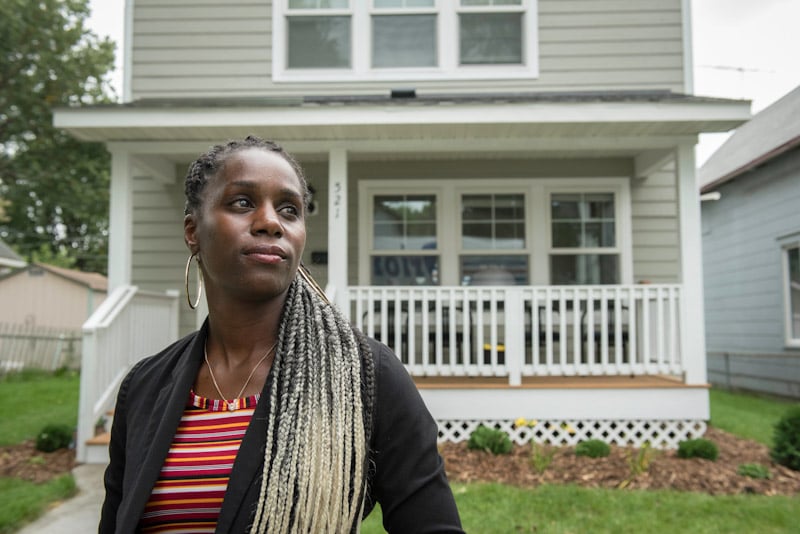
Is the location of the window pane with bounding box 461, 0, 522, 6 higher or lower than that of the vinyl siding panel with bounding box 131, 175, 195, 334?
higher

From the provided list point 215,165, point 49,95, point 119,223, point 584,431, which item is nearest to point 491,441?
point 584,431

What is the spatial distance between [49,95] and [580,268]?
1119cm

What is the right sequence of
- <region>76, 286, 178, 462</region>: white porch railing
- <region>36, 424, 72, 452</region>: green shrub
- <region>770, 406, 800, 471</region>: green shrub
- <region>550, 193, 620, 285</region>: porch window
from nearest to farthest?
<region>770, 406, 800, 471</region>: green shrub
<region>76, 286, 178, 462</region>: white porch railing
<region>36, 424, 72, 452</region>: green shrub
<region>550, 193, 620, 285</region>: porch window

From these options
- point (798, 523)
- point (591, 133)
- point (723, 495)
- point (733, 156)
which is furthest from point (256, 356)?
point (733, 156)

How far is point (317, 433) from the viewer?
1.16m

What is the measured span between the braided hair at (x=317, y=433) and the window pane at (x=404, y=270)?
5638mm

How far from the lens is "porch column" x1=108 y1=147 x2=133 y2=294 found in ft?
18.8

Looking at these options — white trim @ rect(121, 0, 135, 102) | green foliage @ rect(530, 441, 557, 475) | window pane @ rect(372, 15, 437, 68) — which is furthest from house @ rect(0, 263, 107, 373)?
green foliage @ rect(530, 441, 557, 475)

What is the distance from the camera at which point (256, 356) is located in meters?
1.34

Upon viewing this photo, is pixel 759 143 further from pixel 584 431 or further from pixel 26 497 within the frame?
pixel 26 497

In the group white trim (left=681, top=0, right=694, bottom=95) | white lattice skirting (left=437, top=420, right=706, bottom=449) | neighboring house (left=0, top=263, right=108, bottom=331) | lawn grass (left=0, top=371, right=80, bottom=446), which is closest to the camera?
white lattice skirting (left=437, top=420, right=706, bottom=449)

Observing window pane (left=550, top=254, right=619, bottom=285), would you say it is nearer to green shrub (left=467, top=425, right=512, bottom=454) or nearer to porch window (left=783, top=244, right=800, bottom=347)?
green shrub (left=467, top=425, right=512, bottom=454)

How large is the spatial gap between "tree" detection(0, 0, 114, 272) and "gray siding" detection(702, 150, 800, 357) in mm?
11608

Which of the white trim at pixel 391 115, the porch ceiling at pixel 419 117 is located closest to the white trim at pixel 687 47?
the porch ceiling at pixel 419 117
